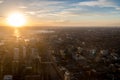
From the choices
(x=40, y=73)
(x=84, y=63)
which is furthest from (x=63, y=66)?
(x=40, y=73)

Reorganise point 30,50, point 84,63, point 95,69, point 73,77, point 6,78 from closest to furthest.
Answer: point 6,78, point 73,77, point 95,69, point 84,63, point 30,50

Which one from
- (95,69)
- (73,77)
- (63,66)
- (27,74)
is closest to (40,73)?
(27,74)

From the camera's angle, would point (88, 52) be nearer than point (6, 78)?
No

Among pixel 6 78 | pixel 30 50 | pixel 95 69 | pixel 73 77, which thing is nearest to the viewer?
pixel 6 78

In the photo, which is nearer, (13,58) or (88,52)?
(13,58)

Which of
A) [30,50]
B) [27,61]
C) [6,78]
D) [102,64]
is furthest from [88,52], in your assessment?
[6,78]

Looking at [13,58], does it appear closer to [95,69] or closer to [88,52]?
[95,69]

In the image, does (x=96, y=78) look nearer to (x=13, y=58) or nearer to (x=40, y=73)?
(x=40, y=73)

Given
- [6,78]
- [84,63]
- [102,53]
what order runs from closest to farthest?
[6,78] < [84,63] < [102,53]

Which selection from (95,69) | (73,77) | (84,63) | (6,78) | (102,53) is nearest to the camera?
(6,78)
